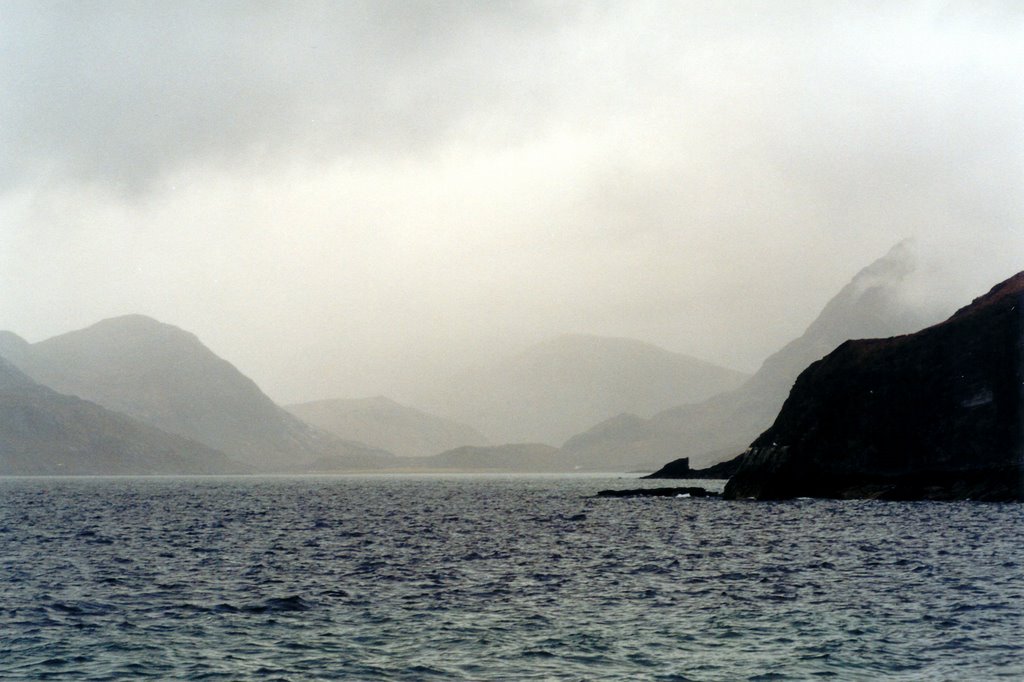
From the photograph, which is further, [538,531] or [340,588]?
[538,531]

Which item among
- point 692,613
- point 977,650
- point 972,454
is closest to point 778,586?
point 692,613

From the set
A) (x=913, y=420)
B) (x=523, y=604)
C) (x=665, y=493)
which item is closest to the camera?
(x=523, y=604)

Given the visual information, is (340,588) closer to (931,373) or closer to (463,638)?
(463,638)

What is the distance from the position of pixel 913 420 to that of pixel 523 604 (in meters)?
93.1

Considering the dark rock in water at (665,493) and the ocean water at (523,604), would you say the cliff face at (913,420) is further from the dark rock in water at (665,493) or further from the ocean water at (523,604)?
the ocean water at (523,604)

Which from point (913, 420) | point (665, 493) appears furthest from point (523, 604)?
point (665, 493)

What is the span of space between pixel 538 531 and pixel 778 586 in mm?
36147

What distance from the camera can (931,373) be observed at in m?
119

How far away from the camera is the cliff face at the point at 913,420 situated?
108 meters

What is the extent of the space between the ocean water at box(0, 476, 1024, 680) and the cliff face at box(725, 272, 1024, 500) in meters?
37.8

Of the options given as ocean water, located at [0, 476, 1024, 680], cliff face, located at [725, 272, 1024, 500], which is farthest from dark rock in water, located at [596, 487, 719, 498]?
ocean water, located at [0, 476, 1024, 680]

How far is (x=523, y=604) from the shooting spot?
129 ft

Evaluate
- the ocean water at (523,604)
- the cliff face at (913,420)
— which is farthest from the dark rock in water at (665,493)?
the ocean water at (523,604)

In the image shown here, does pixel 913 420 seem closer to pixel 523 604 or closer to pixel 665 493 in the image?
pixel 665 493
